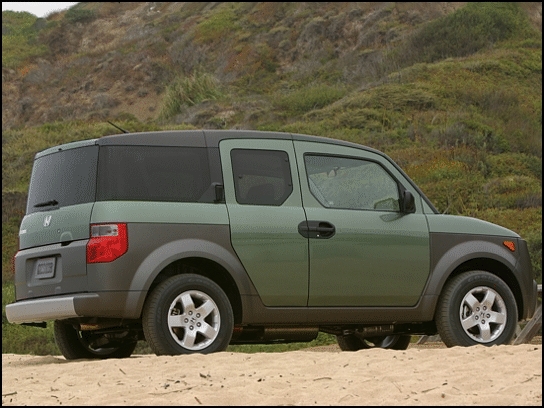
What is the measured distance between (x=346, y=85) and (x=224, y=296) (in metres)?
37.3

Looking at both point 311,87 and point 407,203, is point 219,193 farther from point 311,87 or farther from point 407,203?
point 311,87

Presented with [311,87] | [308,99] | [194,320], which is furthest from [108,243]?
[311,87]

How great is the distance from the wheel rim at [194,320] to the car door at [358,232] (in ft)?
3.10

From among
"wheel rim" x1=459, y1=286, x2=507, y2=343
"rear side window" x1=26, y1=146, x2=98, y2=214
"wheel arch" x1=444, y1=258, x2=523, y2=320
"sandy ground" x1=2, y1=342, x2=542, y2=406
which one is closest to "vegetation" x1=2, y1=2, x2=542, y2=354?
"wheel arch" x1=444, y1=258, x2=523, y2=320

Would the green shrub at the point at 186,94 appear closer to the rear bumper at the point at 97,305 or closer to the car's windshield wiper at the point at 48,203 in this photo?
the car's windshield wiper at the point at 48,203

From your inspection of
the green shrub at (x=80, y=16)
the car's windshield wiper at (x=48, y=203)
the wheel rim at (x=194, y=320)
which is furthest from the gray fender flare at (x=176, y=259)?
the green shrub at (x=80, y=16)

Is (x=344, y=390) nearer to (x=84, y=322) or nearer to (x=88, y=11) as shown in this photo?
(x=84, y=322)

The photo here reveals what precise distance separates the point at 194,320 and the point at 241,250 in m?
0.68

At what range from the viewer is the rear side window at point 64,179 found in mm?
8602

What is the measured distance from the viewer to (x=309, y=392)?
670 cm

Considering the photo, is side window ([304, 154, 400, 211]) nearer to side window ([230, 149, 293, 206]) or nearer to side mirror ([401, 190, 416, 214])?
side mirror ([401, 190, 416, 214])

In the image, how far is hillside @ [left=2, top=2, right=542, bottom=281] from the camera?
104ft

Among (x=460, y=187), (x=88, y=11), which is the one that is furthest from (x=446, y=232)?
(x=88, y=11)

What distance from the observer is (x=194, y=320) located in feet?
27.6
